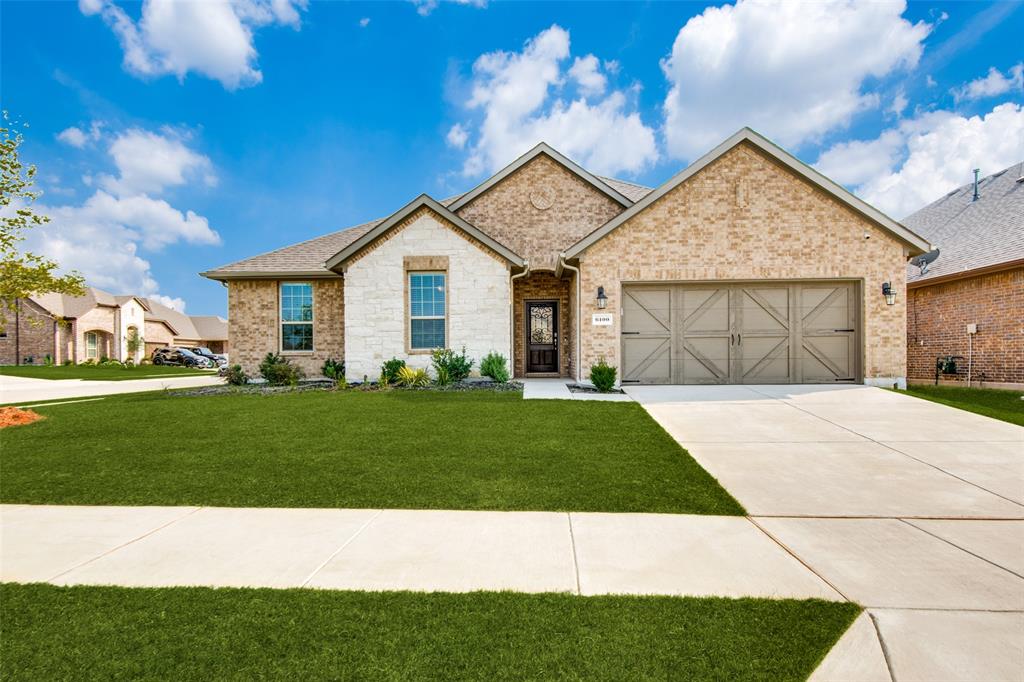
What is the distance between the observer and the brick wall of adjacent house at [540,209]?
53.0ft

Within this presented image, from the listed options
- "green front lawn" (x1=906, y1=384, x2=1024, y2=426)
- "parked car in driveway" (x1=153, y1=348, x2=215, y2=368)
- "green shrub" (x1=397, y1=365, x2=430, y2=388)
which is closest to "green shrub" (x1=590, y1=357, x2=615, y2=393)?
"green shrub" (x1=397, y1=365, x2=430, y2=388)

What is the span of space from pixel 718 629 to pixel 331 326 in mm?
14768

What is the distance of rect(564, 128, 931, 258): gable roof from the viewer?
11781 millimetres

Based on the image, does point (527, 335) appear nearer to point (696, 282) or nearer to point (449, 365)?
point (449, 365)

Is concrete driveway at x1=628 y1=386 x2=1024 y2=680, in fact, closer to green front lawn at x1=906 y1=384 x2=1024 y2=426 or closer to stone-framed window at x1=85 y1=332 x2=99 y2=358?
green front lawn at x1=906 y1=384 x2=1024 y2=426

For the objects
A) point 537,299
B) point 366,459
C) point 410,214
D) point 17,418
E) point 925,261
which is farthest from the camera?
point 925,261

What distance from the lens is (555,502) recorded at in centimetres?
455

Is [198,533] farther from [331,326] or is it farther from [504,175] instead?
[504,175]

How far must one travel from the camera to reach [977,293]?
14023mm

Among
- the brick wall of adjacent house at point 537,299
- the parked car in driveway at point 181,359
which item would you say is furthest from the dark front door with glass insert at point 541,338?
the parked car in driveway at point 181,359

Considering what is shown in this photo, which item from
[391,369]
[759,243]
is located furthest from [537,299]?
[759,243]

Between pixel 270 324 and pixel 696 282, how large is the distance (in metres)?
13.4

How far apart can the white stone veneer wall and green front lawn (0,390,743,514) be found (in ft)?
12.0

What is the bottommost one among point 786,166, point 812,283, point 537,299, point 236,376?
point 236,376
